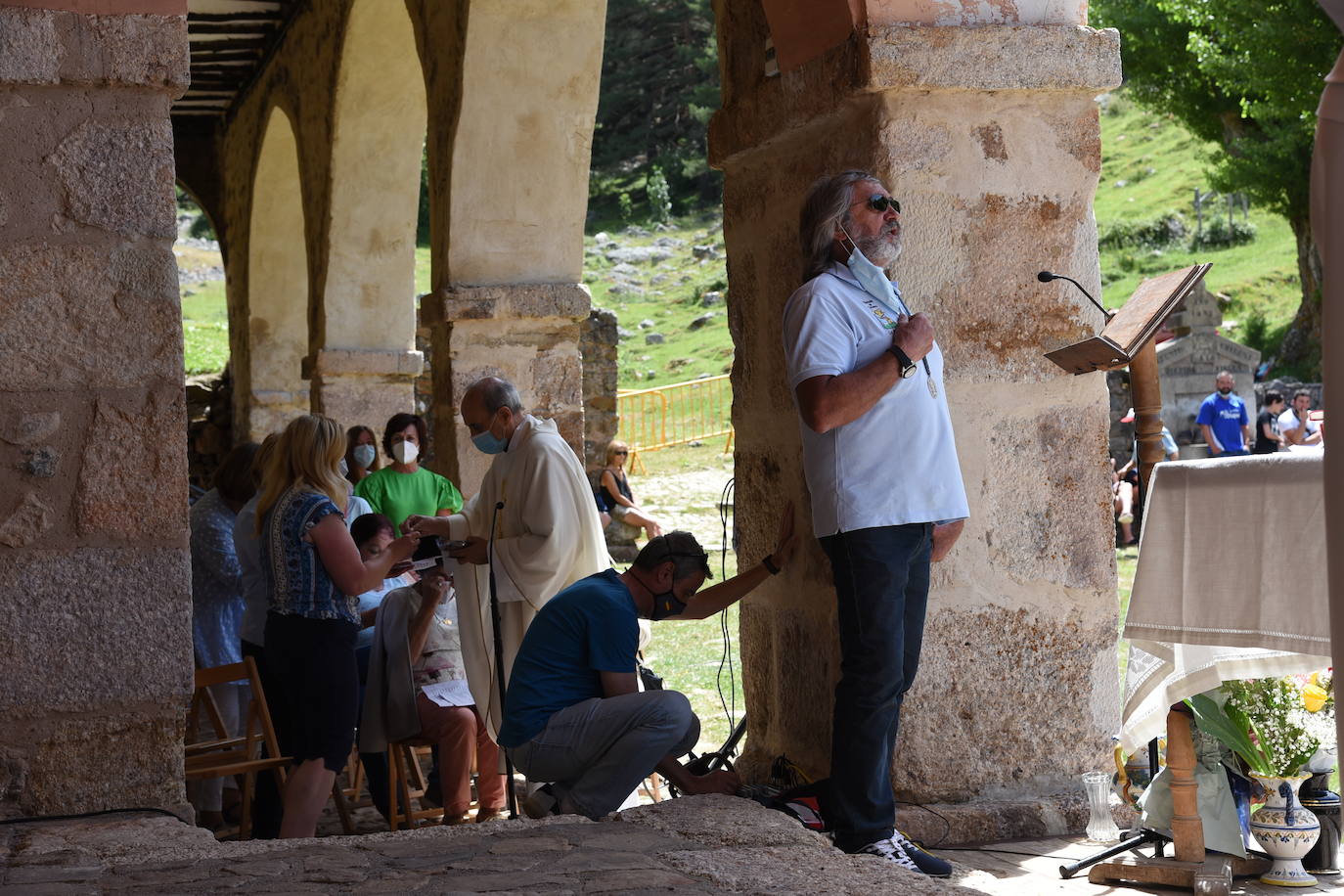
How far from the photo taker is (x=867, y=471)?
10.2ft

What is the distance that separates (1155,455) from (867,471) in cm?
76

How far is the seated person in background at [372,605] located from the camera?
4543 millimetres

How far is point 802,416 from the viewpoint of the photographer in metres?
3.13

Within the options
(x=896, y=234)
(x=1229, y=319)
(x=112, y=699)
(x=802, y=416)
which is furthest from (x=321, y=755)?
(x=1229, y=319)

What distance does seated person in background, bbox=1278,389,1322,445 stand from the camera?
43.7ft

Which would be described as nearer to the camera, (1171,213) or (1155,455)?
(1155,455)

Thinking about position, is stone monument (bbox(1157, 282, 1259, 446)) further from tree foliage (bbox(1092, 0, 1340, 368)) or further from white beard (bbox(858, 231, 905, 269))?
white beard (bbox(858, 231, 905, 269))

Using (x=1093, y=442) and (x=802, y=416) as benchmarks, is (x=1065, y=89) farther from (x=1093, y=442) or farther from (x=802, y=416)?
(x=802, y=416)

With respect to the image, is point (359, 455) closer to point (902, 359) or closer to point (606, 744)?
point (606, 744)

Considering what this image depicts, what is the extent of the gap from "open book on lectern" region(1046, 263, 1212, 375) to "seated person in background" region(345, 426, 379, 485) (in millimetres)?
4758

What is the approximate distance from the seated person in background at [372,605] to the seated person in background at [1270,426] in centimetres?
1019

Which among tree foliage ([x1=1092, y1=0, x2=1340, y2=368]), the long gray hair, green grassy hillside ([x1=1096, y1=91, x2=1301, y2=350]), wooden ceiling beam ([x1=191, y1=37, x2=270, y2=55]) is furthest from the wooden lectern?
green grassy hillside ([x1=1096, y1=91, x2=1301, y2=350])

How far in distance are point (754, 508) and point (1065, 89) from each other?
4.43ft

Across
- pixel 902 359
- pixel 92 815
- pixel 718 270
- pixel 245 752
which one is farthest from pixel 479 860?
pixel 718 270
